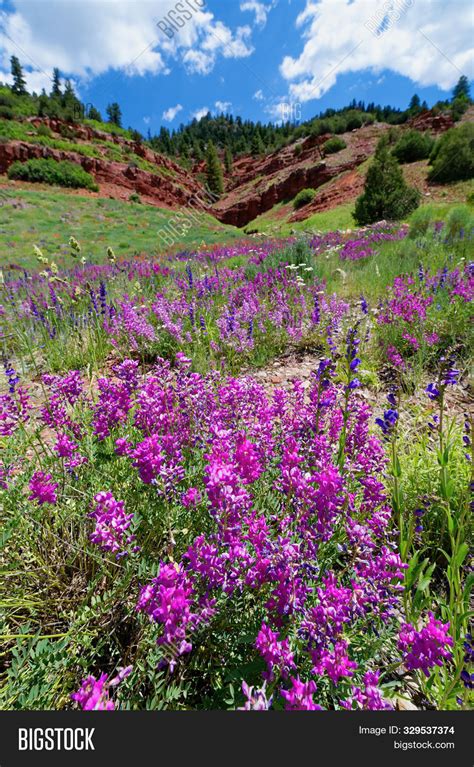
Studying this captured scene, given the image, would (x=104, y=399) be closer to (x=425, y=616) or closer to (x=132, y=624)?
(x=132, y=624)

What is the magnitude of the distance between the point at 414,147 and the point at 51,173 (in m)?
39.3

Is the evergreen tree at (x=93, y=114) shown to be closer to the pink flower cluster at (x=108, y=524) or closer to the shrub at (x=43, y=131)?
the shrub at (x=43, y=131)

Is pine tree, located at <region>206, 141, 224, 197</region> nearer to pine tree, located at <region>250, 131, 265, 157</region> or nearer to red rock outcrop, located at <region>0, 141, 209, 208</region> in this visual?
red rock outcrop, located at <region>0, 141, 209, 208</region>

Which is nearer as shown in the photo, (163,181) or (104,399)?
(104,399)

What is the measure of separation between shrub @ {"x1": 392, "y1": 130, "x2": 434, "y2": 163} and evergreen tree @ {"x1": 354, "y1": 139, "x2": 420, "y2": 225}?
43.2 feet

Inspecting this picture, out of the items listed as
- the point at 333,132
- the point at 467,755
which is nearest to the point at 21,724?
the point at 467,755

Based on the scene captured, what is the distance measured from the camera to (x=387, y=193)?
2067 centimetres

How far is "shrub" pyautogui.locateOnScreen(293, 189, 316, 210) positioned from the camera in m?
39.7

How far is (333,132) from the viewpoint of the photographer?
173 feet

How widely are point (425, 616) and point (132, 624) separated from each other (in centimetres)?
136

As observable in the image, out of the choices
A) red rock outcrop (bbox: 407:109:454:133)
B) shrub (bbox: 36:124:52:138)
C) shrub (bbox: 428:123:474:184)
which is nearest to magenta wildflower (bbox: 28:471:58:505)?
shrub (bbox: 428:123:474:184)

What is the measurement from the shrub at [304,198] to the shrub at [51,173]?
25487mm

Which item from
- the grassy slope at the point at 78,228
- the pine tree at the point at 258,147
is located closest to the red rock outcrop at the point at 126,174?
the grassy slope at the point at 78,228

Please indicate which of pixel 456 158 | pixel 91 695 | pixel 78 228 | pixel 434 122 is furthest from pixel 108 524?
pixel 434 122
